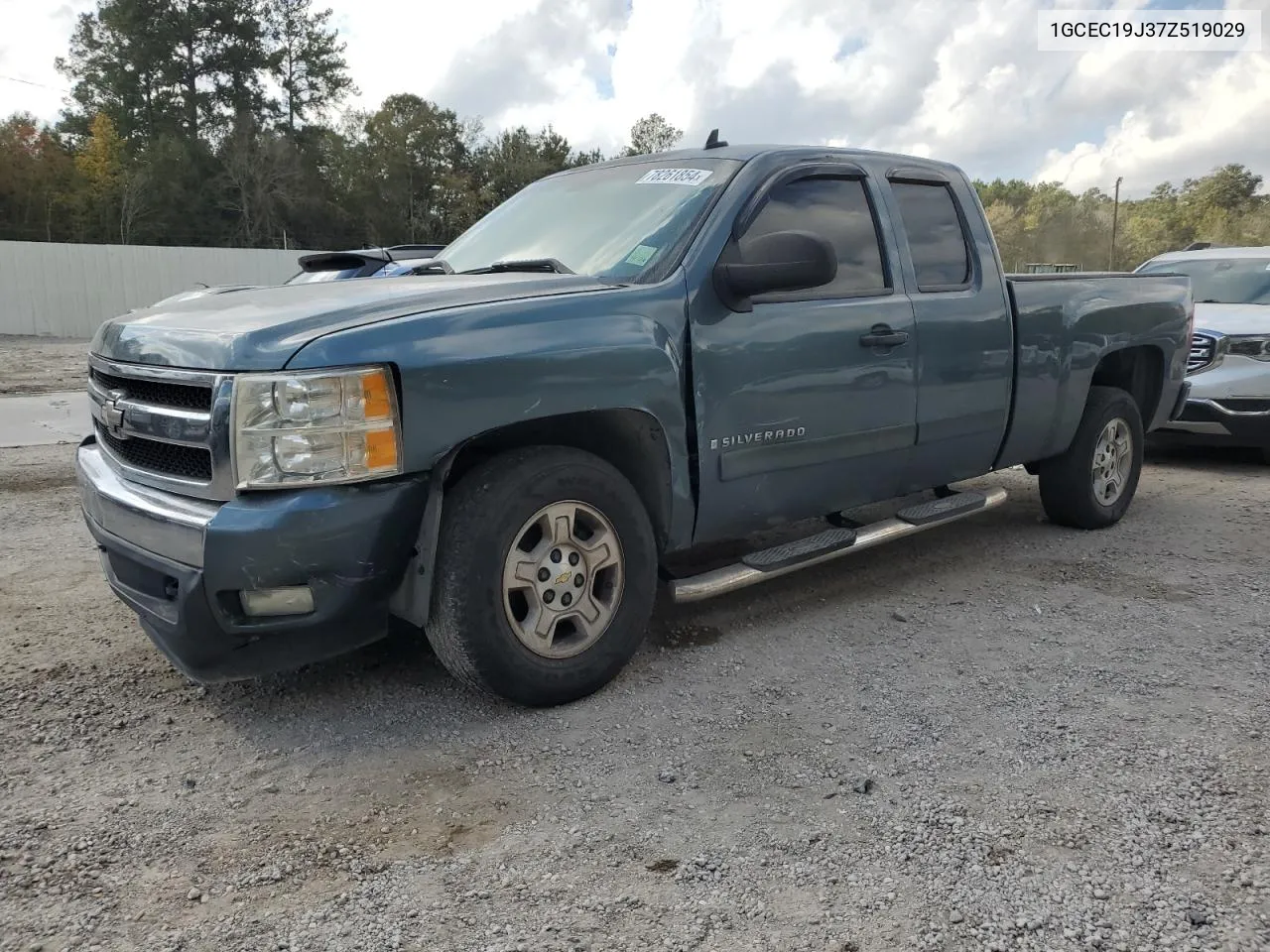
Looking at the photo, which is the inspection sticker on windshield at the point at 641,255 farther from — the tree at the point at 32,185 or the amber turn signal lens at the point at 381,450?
the tree at the point at 32,185

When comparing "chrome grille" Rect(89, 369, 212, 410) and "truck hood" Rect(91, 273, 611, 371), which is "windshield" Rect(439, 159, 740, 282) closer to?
"truck hood" Rect(91, 273, 611, 371)

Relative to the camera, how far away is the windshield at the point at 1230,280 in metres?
8.47

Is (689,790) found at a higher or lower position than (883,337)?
lower

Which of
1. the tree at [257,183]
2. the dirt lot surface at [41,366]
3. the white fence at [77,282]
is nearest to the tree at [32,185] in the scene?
the tree at [257,183]

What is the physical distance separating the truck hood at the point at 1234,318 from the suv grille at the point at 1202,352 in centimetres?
12

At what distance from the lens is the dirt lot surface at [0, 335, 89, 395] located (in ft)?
41.0

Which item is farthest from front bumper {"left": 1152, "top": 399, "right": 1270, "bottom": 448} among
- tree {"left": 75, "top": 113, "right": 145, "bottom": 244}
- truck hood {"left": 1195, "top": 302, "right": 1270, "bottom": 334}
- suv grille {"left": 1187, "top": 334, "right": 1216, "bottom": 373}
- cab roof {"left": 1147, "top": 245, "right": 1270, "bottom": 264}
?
tree {"left": 75, "top": 113, "right": 145, "bottom": 244}

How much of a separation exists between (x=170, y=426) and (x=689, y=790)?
1834 millimetres

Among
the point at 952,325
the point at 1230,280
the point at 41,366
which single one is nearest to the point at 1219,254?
the point at 1230,280

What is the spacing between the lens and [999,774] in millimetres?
2896

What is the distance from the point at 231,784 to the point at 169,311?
1.55 meters

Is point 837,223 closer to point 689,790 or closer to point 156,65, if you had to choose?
point 689,790

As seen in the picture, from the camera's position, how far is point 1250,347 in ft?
25.0

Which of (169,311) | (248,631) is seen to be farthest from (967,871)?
(169,311)
